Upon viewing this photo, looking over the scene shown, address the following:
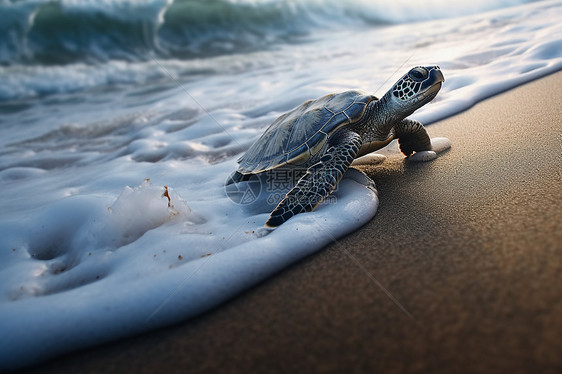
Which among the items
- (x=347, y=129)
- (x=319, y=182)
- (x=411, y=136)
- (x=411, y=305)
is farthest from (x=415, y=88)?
(x=411, y=305)

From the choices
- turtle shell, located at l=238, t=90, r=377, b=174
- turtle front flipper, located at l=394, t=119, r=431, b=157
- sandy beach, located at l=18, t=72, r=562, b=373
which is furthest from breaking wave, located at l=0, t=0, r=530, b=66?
sandy beach, located at l=18, t=72, r=562, b=373

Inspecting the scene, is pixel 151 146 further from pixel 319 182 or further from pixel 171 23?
pixel 171 23

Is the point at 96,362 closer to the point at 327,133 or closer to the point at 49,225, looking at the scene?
the point at 49,225

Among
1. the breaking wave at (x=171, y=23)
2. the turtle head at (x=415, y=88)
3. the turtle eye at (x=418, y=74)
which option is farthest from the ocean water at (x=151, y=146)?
the turtle eye at (x=418, y=74)

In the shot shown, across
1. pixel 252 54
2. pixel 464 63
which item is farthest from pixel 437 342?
pixel 252 54

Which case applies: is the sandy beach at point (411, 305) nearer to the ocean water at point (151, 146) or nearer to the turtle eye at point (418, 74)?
the ocean water at point (151, 146)

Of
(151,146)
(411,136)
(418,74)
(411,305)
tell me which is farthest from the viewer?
(151,146)
